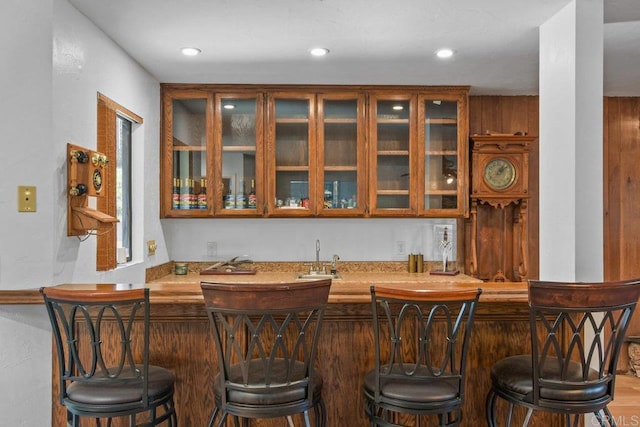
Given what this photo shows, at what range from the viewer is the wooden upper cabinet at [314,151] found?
12.0ft

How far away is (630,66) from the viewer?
3.29 meters

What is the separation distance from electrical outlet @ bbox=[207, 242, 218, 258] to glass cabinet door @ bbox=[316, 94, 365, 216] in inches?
40.3

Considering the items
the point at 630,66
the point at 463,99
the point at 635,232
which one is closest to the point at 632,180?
the point at 635,232

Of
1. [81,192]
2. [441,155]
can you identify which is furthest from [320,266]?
[81,192]

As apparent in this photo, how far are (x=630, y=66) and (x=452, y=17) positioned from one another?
1.75 m

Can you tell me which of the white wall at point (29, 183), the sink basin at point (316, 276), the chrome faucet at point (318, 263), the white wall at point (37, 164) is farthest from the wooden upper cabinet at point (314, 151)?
the white wall at point (29, 183)

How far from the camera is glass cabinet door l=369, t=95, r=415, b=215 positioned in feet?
12.1

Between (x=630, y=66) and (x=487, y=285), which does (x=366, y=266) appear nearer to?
(x=487, y=285)

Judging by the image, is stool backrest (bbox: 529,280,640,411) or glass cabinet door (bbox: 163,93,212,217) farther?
glass cabinet door (bbox: 163,93,212,217)

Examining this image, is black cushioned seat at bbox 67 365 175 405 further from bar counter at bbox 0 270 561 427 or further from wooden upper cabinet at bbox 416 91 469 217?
wooden upper cabinet at bbox 416 91 469 217

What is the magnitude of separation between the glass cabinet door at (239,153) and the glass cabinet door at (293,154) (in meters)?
→ 0.14

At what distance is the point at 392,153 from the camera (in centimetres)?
371

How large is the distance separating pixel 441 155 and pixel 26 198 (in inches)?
114

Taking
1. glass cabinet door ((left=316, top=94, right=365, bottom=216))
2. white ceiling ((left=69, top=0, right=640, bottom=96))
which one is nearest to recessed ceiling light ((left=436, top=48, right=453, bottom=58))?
white ceiling ((left=69, top=0, right=640, bottom=96))
